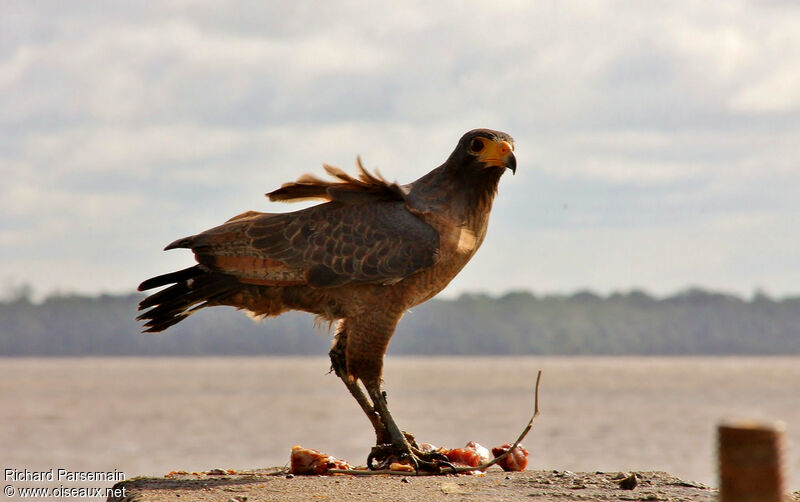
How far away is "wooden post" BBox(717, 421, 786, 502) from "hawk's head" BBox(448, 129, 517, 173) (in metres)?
4.44

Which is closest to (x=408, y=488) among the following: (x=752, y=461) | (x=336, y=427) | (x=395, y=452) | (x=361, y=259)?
(x=395, y=452)

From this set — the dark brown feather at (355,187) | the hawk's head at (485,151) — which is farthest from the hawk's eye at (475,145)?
the dark brown feather at (355,187)

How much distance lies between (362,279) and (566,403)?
61219mm

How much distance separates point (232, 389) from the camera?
9488cm

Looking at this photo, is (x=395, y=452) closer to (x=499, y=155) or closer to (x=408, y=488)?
(x=408, y=488)

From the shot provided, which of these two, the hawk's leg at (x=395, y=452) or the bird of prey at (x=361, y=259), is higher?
the bird of prey at (x=361, y=259)

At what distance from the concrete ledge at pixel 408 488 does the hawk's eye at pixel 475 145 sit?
2545 mm

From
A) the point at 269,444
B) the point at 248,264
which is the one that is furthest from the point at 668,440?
the point at 248,264

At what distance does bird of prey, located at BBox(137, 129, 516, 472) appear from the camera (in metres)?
8.20

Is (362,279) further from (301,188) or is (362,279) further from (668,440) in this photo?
(668,440)

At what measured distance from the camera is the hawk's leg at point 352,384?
8.39 metres

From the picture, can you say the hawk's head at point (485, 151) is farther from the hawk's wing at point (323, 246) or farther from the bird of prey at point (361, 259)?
the hawk's wing at point (323, 246)

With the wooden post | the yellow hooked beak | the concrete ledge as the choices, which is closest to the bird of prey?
the yellow hooked beak

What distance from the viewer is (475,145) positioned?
27.9ft
